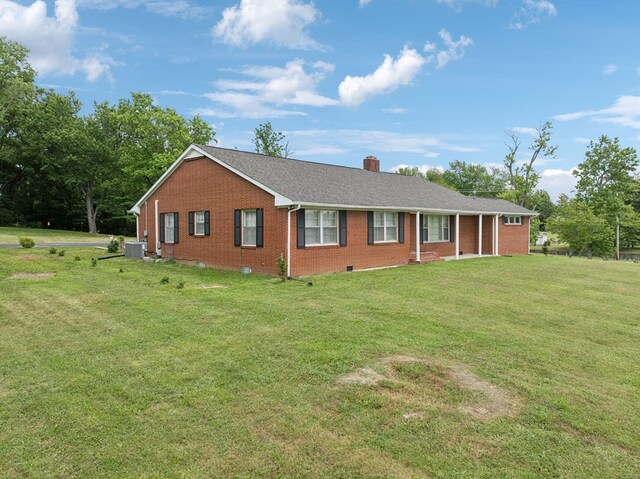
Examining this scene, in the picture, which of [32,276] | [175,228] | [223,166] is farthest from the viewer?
[175,228]

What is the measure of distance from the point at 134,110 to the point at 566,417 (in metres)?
42.4

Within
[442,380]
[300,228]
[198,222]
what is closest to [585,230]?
[300,228]

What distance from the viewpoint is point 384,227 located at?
57.2 ft

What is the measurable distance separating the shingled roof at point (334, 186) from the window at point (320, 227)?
54 centimetres

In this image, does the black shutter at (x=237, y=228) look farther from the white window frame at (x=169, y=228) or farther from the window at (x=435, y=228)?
the window at (x=435, y=228)

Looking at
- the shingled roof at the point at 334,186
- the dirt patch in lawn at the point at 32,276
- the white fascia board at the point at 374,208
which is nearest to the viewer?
the dirt patch in lawn at the point at 32,276

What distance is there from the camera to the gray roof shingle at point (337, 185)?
1509 cm

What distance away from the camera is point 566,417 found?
13.6ft

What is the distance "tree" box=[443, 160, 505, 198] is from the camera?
69.8m

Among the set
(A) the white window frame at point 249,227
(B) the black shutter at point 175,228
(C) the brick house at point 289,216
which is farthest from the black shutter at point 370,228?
(B) the black shutter at point 175,228

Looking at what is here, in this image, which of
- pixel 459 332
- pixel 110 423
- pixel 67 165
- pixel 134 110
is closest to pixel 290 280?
pixel 459 332

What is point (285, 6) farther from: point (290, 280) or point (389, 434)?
point (389, 434)

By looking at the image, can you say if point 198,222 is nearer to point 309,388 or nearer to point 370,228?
point 370,228

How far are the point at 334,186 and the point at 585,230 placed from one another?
34058 millimetres
